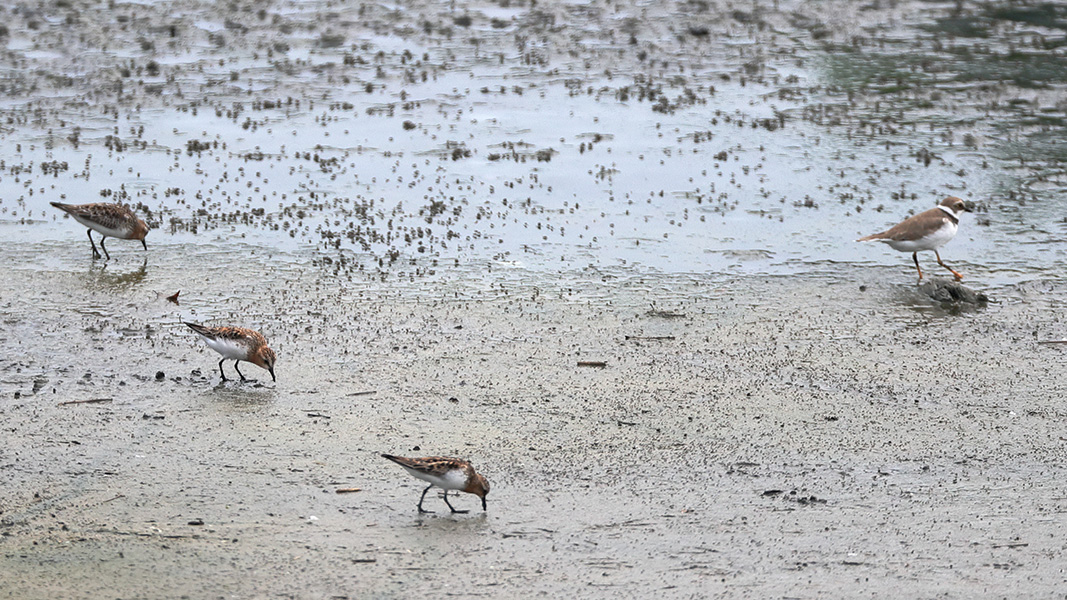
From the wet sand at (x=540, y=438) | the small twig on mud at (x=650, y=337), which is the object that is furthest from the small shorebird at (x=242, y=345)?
the small twig on mud at (x=650, y=337)

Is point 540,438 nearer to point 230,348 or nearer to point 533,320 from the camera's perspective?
point 230,348

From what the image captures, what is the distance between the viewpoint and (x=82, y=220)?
13812mm

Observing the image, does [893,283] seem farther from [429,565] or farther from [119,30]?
[119,30]

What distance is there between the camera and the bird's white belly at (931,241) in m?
13.7

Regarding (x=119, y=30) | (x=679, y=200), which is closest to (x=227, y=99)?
(x=119, y=30)

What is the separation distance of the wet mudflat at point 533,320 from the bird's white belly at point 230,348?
13.1 inches

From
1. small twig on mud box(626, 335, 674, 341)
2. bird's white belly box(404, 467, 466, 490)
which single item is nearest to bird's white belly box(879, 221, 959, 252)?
small twig on mud box(626, 335, 674, 341)

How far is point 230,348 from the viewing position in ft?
33.3

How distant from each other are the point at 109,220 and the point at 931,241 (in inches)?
359

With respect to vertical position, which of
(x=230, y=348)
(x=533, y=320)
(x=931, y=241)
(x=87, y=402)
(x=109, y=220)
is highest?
(x=931, y=241)

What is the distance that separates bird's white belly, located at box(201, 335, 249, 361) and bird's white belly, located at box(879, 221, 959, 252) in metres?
7.50

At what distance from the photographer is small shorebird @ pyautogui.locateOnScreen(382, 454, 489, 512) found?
25.7 feet

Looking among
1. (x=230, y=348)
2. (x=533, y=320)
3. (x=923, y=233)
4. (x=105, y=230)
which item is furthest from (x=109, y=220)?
(x=923, y=233)

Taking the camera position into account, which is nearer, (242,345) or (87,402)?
(87,402)
